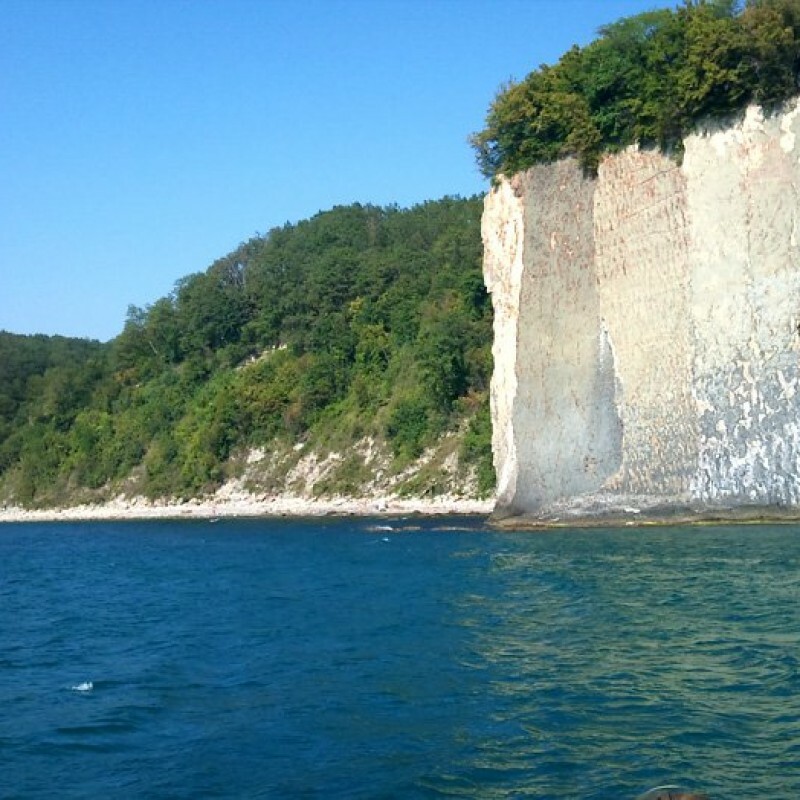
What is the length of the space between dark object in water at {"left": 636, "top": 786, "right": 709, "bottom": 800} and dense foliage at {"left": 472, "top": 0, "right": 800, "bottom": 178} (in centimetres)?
2884

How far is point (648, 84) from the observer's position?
120 ft

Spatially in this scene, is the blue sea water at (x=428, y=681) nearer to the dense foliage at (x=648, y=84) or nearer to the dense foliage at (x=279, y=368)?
the dense foliage at (x=648, y=84)

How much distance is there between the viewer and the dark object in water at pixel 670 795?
8.48m

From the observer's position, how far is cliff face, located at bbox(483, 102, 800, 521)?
108 feet

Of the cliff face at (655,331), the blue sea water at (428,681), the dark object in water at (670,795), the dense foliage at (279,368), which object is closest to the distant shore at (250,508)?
the dense foliage at (279,368)

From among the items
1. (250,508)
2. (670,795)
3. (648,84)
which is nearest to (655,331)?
(648,84)

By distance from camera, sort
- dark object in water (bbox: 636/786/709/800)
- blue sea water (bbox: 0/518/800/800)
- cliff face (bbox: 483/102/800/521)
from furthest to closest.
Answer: cliff face (bbox: 483/102/800/521) → blue sea water (bbox: 0/518/800/800) → dark object in water (bbox: 636/786/709/800)

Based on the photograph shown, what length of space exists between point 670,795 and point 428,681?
6.03 meters

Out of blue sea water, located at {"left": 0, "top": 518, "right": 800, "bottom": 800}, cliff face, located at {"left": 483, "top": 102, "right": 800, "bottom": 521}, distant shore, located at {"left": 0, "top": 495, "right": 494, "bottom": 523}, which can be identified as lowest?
blue sea water, located at {"left": 0, "top": 518, "right": 800, "bottom": 800}

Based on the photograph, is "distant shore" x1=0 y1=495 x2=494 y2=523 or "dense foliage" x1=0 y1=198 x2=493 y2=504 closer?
"distant shore" x1=0 y1=495 x2=494 y2=523

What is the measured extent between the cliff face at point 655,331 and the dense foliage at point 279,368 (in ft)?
39.6

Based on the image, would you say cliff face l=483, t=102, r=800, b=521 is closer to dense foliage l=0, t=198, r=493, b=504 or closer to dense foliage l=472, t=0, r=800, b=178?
dense foliage l=472, t=0, r=800, b=178

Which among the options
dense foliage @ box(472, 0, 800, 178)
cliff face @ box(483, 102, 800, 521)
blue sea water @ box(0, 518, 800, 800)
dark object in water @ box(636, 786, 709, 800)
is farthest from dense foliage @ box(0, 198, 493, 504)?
dark object in water @ box(636, 786, 709, 800)

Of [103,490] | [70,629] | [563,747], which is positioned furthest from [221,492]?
[563,747]
